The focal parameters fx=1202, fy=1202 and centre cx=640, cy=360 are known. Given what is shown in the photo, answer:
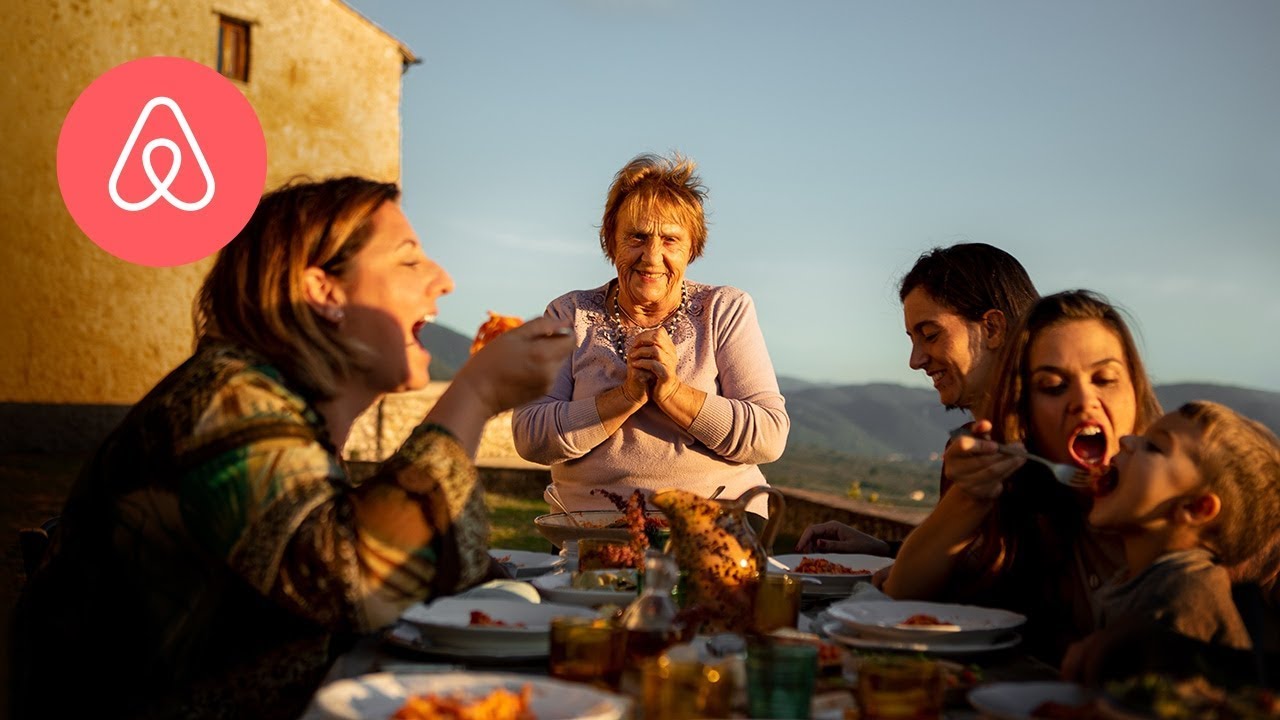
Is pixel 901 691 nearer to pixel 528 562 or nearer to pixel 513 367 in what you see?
pixel 513 367

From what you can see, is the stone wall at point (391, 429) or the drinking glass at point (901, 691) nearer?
the drinking glass at point (901, 691)

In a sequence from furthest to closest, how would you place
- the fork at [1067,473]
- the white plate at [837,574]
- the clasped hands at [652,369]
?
1. the clasped hands at [652,369]
2. the white plate at [837,574]
3. the fork at [1067,473]

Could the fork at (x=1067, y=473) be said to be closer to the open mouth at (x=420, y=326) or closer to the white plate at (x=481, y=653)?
the white plate at (x=481, y=653)

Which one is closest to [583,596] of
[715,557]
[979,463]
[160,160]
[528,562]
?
[715,557]

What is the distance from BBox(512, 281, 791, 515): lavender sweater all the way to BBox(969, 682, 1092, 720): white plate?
2303 mm

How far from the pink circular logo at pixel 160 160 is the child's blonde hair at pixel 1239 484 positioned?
16.1 meters

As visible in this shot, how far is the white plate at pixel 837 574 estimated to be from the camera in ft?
8.93

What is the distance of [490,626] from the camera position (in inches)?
78.9

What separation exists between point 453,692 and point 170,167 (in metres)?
16.2

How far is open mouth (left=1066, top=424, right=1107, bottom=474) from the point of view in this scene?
2316mm

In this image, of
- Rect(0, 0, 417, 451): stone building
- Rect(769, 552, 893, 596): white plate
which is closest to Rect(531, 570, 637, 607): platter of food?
Rect(769, 552, 893, 596): white plate

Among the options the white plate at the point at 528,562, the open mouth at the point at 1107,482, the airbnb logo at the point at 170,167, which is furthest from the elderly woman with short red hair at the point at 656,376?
the airbnb logo at the point at 170,167

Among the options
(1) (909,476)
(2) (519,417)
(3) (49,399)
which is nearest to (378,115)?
(3) (49,399)

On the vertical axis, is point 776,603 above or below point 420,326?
below
